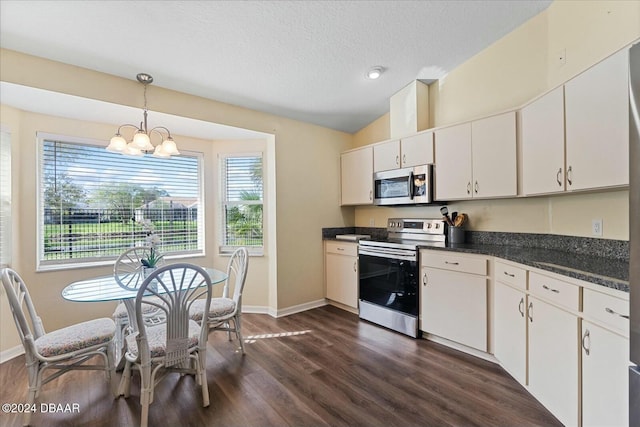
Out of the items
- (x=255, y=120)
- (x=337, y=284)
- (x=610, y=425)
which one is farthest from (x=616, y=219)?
(x=255, y=120)

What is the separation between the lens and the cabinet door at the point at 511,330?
6.54ft

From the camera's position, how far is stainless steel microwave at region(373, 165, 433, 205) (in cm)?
302

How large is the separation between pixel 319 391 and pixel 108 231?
9.23 feet

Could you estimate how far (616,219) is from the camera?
1.87m

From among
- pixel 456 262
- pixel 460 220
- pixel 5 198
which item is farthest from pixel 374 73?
pixel 5 198

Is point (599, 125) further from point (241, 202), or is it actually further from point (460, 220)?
point (241, 202)

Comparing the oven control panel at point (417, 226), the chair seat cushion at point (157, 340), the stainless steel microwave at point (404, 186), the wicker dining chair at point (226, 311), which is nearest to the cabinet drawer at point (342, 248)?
the oven control panel at point (417, 226)

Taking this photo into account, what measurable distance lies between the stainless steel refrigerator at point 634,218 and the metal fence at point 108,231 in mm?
3920

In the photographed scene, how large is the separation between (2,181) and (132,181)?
3.35ft

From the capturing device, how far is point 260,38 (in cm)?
227

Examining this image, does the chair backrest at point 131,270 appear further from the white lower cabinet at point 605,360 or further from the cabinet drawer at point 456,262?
the white lower cabinet at point 605,360

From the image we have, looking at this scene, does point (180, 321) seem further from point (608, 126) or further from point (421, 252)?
point (608, 126)

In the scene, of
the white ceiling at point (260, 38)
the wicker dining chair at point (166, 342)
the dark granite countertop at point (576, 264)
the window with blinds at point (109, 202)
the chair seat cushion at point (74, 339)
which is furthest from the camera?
the window with blinds at point (109, 202)

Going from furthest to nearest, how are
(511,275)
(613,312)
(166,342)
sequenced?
(511,275), (166,342), (613,312)
